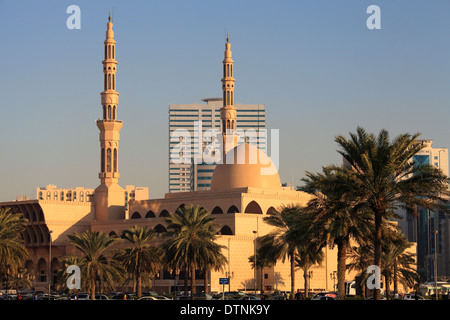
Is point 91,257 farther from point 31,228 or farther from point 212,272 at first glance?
point 31,228

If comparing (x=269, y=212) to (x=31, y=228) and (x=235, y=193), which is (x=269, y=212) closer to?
(x=235, y=193)

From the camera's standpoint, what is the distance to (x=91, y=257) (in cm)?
6084

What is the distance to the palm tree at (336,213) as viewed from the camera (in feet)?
127

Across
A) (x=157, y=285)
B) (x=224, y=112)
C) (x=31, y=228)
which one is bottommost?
(x=157, y=285)

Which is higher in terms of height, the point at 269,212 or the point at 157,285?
the point at 269,212

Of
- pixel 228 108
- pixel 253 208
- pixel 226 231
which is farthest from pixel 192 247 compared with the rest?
pixel 228 108

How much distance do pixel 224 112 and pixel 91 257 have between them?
29.0m

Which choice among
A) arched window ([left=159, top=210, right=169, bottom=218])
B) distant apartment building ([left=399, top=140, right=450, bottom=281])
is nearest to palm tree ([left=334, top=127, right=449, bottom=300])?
arched window ([left=159, top=210, right=169, bottom=218])

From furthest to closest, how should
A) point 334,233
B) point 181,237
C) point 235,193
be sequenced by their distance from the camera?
point 235,193
point 181,237
point 334,233

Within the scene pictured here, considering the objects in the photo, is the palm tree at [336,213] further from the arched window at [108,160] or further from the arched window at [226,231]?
the arched window at [108,160]

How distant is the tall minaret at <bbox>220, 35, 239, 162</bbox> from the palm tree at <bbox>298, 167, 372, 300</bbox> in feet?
136

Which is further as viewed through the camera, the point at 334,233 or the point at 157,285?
the point at 157,285
